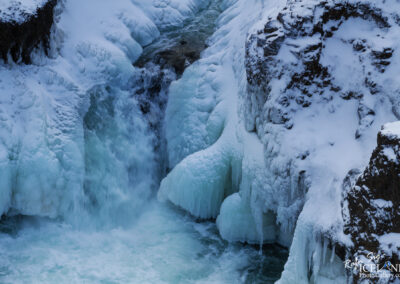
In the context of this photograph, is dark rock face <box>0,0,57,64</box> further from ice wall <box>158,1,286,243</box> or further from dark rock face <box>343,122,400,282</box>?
dark rock face <box>343,122,400,282</box>

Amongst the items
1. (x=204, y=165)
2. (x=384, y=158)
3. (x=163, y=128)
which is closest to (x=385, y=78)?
(x=384, y=158)

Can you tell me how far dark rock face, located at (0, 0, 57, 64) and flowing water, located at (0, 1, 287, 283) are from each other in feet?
4.01

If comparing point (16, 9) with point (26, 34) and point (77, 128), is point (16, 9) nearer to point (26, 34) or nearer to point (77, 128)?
point (26, 34)

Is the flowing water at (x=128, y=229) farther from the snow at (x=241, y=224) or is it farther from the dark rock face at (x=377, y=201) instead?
the dark rock face at (x=377, y=201)

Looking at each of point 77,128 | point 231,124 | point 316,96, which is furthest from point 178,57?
point 316,96

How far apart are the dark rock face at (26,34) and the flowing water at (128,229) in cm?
122

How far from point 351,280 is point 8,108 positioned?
532 cm

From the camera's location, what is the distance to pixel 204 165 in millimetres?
7012

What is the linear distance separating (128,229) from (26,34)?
3446 millimetres

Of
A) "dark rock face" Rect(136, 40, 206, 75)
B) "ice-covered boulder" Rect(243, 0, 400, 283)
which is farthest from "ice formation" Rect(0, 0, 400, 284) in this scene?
"dark rock face" Rect(136, 40, 206, 75)

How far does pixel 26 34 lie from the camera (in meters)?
7.35

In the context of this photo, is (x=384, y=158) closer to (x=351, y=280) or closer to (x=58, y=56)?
(x=351, y=280)

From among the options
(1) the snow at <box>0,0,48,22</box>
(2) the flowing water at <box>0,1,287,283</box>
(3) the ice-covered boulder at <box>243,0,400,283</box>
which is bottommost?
(2) the flowing water at <box>0,1,287,283</box>

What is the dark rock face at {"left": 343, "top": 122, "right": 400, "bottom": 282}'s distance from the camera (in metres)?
4.03
